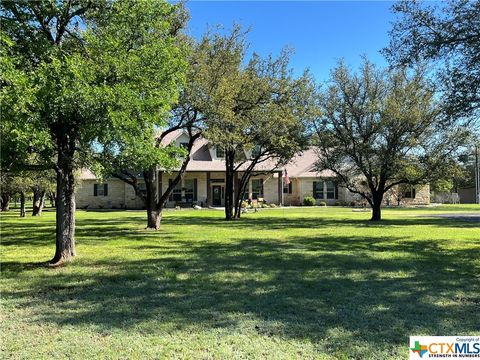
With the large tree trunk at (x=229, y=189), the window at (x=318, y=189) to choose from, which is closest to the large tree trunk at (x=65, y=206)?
the large tree trunk at (x=229, y=189)

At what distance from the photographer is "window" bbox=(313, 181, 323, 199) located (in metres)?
46.3

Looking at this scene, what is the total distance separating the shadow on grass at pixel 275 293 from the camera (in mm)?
5641

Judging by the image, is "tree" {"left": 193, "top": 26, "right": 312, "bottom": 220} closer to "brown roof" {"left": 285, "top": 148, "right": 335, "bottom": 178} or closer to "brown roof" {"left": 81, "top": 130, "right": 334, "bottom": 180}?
"brown roof" {"left": 81, "top": 130, "right": 334, "bottom": 180}

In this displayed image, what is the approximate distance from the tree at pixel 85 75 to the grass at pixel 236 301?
8.24ft

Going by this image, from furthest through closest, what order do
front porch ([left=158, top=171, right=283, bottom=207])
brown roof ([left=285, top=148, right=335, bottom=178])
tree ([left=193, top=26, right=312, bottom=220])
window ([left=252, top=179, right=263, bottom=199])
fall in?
brown roof ([left=285, top=148, right=335, bottom=178]), window ([left=252, top=179, right=263, bottom=199]), front porch ([left=158, top=171, right=283, bottom=207]), tree ([left=193, top=26, right=312, bottom=220])

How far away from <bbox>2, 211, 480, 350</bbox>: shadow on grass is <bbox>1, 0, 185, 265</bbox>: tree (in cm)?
265

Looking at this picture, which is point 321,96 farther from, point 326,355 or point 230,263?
point 326,355

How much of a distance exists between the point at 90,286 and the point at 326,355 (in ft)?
15.6

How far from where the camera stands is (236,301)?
6797 mm

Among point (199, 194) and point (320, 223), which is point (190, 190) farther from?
point (320, 223)

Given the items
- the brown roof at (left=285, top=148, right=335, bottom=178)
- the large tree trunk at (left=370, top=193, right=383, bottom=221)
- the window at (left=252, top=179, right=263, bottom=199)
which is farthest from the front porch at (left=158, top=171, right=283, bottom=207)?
the large tree trunk at (left=370, top=193, right=383, bottom=221)

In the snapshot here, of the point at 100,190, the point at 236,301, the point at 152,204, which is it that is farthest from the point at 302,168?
the point at 236,301

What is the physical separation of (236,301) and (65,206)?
5381mm

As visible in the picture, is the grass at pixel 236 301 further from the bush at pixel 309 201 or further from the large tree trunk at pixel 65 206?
the bush at pixel 309 201
